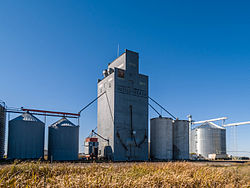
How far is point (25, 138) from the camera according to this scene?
102ft

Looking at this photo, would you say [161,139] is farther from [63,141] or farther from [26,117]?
[26,117]

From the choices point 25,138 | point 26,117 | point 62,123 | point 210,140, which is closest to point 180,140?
point 210,140

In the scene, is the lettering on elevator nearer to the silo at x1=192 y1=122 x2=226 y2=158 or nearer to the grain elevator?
the grain elevator

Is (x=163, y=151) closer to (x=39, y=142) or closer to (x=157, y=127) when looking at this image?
(x=157, y=127)

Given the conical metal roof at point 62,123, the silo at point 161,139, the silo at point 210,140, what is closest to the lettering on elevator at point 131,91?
the silo at point 161,139

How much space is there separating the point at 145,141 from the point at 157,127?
3.78 metres

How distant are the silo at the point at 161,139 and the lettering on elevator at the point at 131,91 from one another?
17.5ft

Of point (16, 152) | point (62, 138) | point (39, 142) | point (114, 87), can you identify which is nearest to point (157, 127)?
point (114, 87)

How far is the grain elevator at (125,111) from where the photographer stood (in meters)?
35.4

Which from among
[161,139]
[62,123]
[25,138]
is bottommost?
[161,139]

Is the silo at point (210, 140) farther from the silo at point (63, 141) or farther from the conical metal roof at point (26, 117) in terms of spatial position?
the conical metal roof at point (26, 117)

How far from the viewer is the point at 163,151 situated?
3938 centimetres

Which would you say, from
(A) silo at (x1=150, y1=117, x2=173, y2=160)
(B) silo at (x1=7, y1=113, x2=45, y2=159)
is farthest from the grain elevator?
(B) silo at (x1=7, y1=113, x2=45, y2=159)

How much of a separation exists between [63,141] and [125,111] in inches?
386
